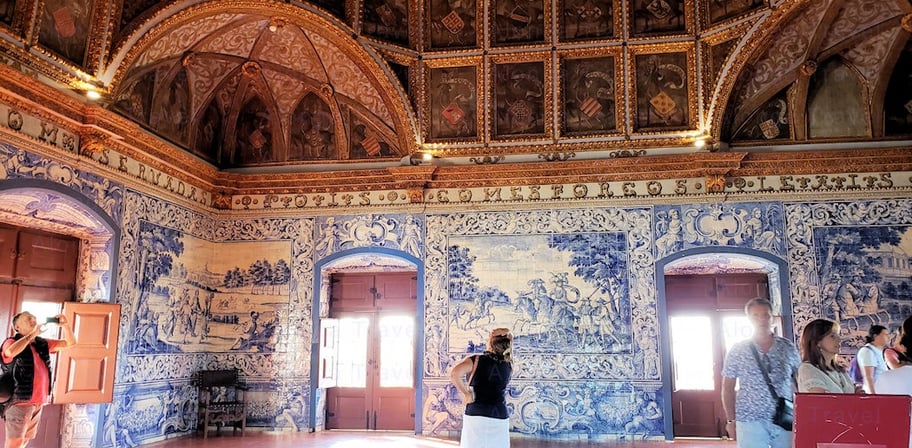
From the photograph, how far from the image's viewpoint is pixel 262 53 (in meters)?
11.7

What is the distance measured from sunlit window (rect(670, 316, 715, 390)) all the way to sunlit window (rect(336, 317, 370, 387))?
546cm

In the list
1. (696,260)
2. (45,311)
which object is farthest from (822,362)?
(45,311)

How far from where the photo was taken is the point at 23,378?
673 cm

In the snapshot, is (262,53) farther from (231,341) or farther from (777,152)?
(777,152)

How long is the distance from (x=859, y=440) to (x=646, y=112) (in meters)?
8.83

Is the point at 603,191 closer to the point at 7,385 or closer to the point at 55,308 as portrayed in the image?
the point at 55,308

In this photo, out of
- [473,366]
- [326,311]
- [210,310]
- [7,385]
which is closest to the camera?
[473,366]

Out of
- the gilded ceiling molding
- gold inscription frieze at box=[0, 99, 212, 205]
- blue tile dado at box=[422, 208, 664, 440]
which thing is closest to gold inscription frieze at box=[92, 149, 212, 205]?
gold inscription frieze at box=[0, 99, 212, 205]

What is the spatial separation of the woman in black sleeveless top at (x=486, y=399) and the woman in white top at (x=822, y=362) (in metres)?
2.30

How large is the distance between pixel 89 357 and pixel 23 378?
2.67 metres

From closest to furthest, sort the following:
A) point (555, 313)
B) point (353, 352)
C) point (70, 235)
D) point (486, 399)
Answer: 1. point (486, 399)
2. point (70, 235)
3. point (555, 313)
4. point (353, 352)

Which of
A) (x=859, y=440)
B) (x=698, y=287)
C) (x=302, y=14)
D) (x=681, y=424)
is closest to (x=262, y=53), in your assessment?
(x=302, y=14)

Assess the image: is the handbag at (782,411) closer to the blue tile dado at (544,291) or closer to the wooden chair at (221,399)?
the blue tile dado at (544,291)

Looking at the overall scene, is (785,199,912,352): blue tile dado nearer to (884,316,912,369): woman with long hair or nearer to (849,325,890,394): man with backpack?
(849,325,890,394): man with backpack
